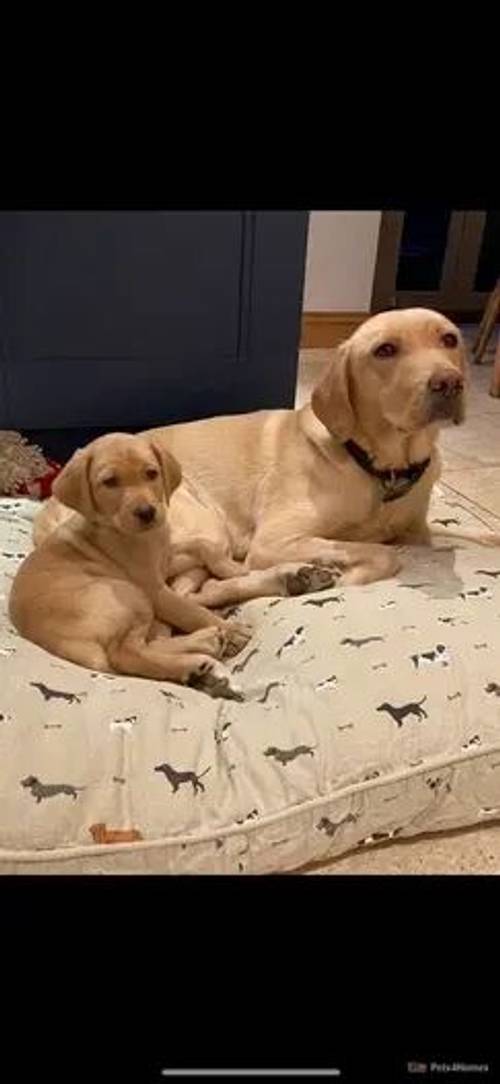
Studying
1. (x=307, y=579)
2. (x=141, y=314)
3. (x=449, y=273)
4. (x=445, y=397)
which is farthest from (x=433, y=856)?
(x=141, y=314)

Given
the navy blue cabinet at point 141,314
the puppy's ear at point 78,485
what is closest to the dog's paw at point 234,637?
the puppy's ear at point 78,485

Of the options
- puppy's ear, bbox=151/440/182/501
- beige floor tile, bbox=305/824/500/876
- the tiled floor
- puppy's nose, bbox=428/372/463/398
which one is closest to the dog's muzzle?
puppy's nose, bbox=428/372/463/398

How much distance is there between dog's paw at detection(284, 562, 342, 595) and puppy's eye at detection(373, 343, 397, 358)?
1.02ft

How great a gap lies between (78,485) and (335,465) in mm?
417

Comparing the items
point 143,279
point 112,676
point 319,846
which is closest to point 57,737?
point 112,676

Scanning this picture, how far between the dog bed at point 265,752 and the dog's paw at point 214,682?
1cm

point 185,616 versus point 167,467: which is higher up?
point 167,467

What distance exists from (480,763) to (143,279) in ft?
2.53

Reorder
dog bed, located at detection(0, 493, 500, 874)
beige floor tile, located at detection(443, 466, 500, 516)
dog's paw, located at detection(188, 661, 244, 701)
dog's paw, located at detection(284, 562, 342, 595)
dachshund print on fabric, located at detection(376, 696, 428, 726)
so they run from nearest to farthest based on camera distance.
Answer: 1. dog bed, located at detection(0, 493, 500, 874)
2. dachshund print on fabric, located at detection(376, 696, 428, 726)
3. dog's paw, located at detection(188, 661, 244, 701)
4. dog's paw, located at detection(284, 562, 342, 595)
5. beige floor tile, located at detection(443, 466, 500, 516)

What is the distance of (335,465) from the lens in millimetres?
1294

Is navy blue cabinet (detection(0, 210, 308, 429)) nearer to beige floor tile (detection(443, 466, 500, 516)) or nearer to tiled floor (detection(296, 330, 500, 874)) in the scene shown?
tiled floor (detection(296, 330, 500, 874))

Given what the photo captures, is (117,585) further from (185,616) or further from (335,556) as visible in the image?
(335,556)

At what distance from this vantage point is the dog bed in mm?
772
